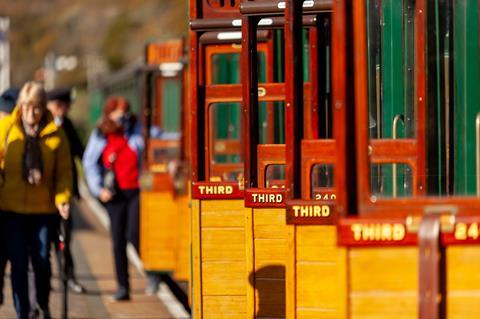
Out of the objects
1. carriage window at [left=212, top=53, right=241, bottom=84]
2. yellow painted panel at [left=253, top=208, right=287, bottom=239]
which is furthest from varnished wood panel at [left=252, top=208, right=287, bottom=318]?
carriage window at [left=212, top=53, right=241, bottom=84]

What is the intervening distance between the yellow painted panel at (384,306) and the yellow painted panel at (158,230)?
918cm

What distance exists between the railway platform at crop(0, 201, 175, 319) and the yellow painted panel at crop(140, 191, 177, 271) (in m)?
0.35

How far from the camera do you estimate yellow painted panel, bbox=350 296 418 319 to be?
622 centimetres

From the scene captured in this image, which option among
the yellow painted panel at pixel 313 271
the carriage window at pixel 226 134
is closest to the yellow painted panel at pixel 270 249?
the yellow painted panel at pixel 313 271

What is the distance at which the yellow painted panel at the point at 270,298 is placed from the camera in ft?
30.9

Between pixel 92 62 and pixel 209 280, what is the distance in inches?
3158

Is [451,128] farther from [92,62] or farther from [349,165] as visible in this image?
[92,62]

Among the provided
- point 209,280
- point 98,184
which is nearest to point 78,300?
point 98,184

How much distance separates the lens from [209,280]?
10.3m

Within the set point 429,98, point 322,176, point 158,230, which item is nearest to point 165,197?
point 158,230

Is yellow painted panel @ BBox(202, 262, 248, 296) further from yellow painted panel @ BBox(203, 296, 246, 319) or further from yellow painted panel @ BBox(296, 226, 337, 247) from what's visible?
yellow painted panel @ BBox(296, 226, 337, 247)

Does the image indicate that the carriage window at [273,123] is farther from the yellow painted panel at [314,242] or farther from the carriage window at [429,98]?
the yellow painted panel at [314,242]

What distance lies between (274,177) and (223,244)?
1.29m

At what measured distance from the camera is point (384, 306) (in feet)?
20.5
